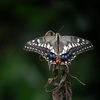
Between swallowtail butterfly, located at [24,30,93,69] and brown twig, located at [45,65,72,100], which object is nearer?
brown twig, located at [45,65,72,100]

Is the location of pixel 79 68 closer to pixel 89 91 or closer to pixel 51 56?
pixel 89 91

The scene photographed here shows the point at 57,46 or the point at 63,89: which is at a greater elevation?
the point at 57,46

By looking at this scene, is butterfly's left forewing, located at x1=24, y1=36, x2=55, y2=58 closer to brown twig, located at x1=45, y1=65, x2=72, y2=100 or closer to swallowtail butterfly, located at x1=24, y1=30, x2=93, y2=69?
swallowtail butterfly, located at x1=24, y1=30, x2=93, y2=69

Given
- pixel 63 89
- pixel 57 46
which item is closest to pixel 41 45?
pixel 57 46

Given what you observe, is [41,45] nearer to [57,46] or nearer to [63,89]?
[57,46]

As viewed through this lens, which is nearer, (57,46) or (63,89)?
(63,89)

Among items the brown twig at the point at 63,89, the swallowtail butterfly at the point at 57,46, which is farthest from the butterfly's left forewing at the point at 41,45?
the brown twig at the point at 63,89

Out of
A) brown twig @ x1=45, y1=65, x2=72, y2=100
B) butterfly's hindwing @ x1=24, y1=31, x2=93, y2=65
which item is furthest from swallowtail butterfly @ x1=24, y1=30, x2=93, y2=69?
brown twig @ x1=45, y1=65, x2=72, y2=100

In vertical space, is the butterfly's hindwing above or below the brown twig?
above

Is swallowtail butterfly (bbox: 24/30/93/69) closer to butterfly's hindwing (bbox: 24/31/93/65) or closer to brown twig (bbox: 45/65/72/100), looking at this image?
butterfly's hindwing (bbox: 24/31/93/65)
